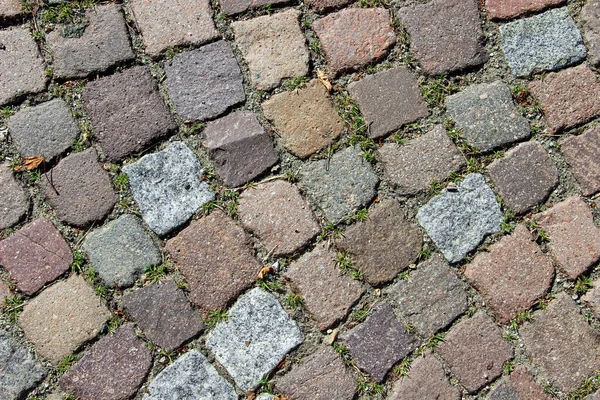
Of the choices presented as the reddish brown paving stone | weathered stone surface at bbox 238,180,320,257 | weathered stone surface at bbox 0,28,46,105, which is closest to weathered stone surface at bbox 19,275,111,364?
weathered stone surface at bbox 238,180,320,257

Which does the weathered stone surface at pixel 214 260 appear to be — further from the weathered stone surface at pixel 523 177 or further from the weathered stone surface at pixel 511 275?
the weathered stone surface at pixel 523 177

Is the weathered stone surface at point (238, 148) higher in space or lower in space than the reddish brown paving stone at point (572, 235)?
higher

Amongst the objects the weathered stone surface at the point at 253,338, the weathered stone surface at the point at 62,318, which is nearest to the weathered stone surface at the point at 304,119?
the weathered stone surface at the point at 253,338

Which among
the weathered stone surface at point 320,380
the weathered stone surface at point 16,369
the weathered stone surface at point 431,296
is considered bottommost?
the weathered stone surface at point 320,380

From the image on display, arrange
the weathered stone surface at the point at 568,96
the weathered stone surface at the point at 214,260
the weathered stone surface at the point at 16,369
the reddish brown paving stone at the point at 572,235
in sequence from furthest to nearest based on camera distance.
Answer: the weathered stone surface at the point at 568,96 → the reddish brown paving stone at the point at 572,235 → the weathered stone surface at the point at 214,260 → the weathered stone surface at the point at 16,369

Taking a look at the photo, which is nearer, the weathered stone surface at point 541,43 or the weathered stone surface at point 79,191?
the weathered stone surface at point 79,191

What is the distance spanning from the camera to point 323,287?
8.07 ft

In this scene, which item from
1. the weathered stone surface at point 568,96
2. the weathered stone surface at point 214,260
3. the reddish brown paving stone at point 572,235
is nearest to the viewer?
the weathered stone surface at point 214,260

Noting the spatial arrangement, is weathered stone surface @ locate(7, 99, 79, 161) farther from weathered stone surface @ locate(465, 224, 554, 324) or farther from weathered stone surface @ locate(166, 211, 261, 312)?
weathered stone surface @ locate(465, 224, 554, 324)

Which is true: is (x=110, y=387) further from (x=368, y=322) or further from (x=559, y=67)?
(x=559, y=67)

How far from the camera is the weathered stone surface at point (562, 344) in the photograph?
2459 mm

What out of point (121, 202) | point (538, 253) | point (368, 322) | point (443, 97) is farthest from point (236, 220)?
point (538, 253)

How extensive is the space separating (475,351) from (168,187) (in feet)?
→ 4.48

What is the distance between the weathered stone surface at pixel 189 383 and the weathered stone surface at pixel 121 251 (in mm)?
372
